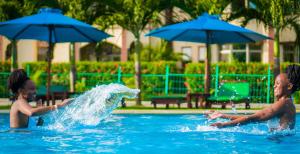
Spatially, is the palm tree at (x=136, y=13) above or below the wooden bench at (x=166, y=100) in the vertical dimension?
above

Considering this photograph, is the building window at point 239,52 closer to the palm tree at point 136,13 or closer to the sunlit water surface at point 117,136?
the palm tree at point 136,13

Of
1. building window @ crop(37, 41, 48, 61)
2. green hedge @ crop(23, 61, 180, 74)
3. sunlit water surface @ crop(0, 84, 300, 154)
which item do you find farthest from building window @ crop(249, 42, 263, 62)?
sunlit water surface @ crop(0, 84, 300, 154)

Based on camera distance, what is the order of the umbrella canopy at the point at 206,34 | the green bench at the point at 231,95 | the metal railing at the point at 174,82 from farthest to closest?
the metal railing at the point at 174,82
the green bench at the point at 231,95
the umbrella canopy at the point at 206,34

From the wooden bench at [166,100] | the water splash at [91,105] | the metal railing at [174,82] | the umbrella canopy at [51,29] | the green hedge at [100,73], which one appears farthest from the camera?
the green hedge at [100,73]

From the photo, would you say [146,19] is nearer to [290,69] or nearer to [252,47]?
[290,69]

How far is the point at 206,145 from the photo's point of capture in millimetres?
10312

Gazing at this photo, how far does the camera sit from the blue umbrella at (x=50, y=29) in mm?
17969

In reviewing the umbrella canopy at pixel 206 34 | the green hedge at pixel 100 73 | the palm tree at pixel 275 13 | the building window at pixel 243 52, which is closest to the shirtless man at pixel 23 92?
the umbrella canopy at pixel 206 34

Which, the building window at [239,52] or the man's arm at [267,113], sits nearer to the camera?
the man's arm at [267,113]

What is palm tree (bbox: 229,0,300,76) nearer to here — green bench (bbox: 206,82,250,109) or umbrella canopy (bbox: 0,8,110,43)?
green bench (bbox: 206,82,250,109)

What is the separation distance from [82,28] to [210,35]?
447 centimetres

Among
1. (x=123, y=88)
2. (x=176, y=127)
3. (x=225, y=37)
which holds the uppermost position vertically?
(x=225, y=37)

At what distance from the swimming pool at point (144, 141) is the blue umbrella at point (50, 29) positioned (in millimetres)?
5366

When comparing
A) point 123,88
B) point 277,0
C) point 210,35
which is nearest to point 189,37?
point 210,35
